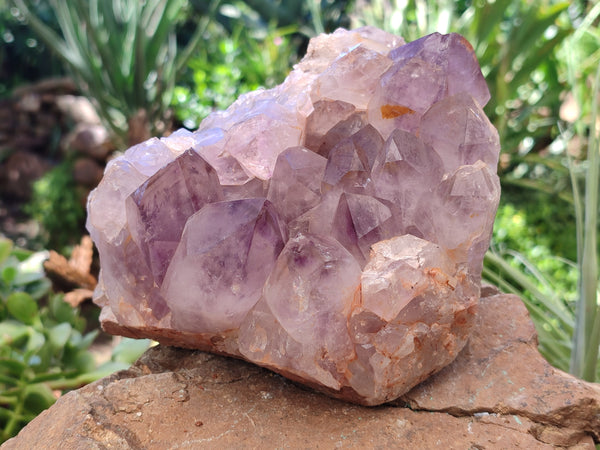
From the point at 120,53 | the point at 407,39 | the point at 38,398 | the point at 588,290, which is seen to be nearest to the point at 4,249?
the point at 38,398

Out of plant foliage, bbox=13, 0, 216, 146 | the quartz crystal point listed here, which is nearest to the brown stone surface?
the quartz crystal point

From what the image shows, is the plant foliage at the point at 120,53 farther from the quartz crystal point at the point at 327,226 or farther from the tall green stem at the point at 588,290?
the tall green stem at the point at 588,290

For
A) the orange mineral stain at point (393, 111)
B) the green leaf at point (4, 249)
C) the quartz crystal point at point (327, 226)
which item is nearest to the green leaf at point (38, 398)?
the quartz crystal point at point (327, 226)

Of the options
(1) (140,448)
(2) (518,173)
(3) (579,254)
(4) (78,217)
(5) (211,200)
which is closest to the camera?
(1) (140,448)

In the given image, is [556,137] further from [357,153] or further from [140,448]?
[140,448]

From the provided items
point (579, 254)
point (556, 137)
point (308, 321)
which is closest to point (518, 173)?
point (556, 137)

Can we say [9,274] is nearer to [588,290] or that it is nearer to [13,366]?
[13,366]
